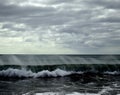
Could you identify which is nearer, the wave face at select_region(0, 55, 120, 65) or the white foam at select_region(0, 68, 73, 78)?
the white foam at select_region(0, 68, 73, 78)

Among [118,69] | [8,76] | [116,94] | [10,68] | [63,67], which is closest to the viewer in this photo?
[116,94]

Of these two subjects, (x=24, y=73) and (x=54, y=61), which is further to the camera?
(x=54, y=61)

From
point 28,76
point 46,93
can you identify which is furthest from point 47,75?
point 46,93

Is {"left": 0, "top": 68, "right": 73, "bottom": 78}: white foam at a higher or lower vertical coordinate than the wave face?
higher

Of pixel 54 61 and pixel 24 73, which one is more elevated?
pixel 24 73

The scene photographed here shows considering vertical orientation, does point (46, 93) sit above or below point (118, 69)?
above

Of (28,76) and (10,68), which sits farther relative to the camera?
(10,68)

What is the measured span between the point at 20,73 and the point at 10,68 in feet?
7.16

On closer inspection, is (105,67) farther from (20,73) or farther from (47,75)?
(20,73)

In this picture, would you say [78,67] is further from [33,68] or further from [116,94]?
[116,94]

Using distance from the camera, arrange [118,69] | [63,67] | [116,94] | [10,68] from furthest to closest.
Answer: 1. [118,69]
2. [63,67]
3. [10,68]
4. [116,94]

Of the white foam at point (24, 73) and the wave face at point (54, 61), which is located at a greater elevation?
the white foam at point (24, 73)

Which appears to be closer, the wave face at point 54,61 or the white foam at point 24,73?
the white foam at point 24,73

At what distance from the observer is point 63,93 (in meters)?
14.3
